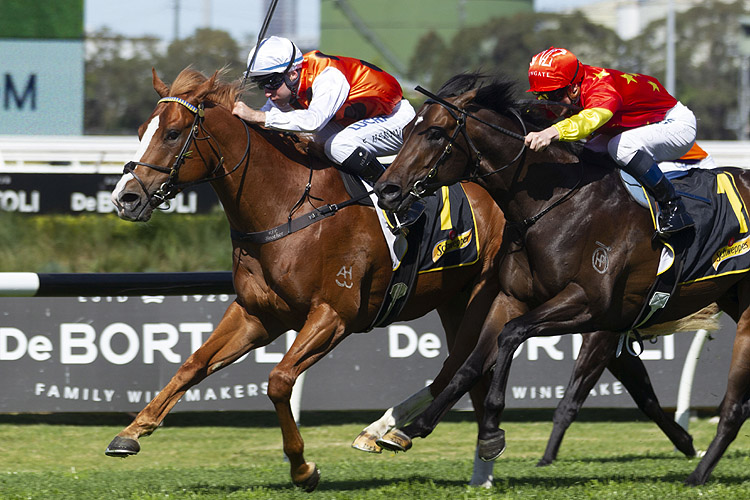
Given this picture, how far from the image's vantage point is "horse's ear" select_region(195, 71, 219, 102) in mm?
4945

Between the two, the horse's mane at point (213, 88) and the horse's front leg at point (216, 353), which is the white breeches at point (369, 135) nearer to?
the horse's mane at point (213, 88)

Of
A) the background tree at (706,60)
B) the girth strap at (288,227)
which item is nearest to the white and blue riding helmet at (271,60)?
the girth strap at (288,227)

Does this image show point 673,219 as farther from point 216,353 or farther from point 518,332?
point 216,353

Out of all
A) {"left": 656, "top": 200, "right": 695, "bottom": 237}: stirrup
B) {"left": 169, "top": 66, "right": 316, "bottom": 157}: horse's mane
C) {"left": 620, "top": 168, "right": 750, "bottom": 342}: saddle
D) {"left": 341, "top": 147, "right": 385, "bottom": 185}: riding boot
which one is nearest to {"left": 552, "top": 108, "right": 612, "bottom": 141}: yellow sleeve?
{"left": 620, "top": 168, "right": 750, "bottom": 342}: saddle

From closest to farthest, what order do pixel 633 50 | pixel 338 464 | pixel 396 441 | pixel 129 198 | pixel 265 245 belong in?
1. pixel 129 198
2. pixel 396 441
3. pixel 265 245
4. pixel 338 464
5. pixel 633 50

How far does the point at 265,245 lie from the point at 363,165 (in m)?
0.63

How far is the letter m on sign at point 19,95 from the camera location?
46.5 ft

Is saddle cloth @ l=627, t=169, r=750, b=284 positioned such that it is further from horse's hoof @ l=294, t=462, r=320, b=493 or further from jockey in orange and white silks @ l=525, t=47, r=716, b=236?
horse's hoof @ l=294, t=462, r=320, b=493

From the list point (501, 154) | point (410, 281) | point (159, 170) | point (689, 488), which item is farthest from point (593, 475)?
point (159, 170)

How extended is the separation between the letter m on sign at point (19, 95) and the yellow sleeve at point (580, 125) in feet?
35.9

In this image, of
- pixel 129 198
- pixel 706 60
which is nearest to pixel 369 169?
pixel 129 198

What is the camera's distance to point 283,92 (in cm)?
519

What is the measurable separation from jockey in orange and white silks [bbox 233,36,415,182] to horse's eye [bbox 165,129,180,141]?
0.36 m

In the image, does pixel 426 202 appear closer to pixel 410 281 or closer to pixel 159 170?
pixel 410 281
